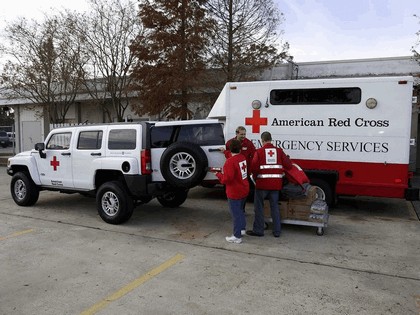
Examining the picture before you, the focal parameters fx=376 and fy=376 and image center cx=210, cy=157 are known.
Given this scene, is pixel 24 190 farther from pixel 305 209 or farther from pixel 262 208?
pixel 305 209

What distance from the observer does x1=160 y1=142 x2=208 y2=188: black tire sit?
6.73 m

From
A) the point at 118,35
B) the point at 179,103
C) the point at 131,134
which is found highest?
the point at 118,35

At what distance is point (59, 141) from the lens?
26.7 ft

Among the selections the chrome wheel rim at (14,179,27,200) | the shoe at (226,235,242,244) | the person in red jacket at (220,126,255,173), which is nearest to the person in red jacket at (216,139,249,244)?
the shoe at (226,235,242,244)

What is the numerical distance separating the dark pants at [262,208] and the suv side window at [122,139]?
2.45 meters

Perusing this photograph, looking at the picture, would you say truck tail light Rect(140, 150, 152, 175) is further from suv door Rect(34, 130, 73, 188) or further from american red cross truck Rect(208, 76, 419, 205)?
american red cross truck Rect(208, 76, 419, 205)

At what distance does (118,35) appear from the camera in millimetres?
16688

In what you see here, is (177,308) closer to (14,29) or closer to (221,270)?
(221,270)

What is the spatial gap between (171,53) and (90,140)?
7185 millimetres

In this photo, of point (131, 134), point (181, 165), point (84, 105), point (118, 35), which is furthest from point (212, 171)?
point (84, 105)

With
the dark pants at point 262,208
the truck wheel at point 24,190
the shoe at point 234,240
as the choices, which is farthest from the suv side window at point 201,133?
the truck wheel at point 24,190

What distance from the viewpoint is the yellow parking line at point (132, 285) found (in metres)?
3.82

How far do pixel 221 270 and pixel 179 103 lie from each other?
10.5 m

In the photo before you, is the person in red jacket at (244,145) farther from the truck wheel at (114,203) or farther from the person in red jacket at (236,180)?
the truck wheel at (114,203)
